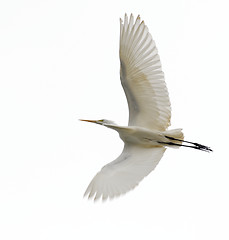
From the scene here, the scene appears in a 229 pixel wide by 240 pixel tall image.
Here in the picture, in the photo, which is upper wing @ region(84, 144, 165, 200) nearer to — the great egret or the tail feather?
the great egret

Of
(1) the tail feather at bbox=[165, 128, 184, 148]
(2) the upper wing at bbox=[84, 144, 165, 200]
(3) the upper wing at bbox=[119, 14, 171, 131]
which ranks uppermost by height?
(3) the upper wing at bbox=[119, 14, 171, 131]

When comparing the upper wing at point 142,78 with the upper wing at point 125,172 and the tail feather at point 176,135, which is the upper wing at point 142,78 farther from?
the upper wing at point 125,172

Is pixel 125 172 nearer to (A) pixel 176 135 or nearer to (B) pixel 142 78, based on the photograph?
(A) pixel 176 135

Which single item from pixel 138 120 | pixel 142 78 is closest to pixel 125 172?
pixel 138 120

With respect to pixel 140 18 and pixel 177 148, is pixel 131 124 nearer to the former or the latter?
pixel 177 148

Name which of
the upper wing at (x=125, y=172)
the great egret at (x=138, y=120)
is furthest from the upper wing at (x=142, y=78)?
the upper wing at (x=125, y=172)

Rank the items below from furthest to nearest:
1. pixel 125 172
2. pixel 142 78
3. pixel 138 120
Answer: pixel 138 120 < pixel 125 172 < pixel 142 78

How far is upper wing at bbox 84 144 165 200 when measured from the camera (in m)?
7.06

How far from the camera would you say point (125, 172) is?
292 inches

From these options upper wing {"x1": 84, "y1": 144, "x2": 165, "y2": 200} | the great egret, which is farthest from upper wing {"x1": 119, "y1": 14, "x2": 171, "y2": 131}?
upper wing {"x1": 84, "y1": 144, "x2": 165, "y2": 200}

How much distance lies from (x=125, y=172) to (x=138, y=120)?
0.82 m

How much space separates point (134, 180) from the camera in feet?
23.5

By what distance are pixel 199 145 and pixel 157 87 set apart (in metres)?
1.33

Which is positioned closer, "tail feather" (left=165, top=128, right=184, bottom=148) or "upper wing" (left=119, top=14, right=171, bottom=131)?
"upper wing" (left=119, top=14, right=171, bottom=131)
